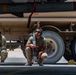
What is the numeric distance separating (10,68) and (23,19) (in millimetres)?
1768

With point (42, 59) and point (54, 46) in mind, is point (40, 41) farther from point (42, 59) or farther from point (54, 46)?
point (54, 46)

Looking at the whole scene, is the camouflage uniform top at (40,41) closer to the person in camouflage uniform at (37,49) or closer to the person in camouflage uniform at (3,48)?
the person in camouflage uniform at (37,49)

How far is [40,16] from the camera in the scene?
38.8ft

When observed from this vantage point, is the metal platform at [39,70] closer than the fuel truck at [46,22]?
Yes

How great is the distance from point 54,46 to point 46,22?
0.83 meters

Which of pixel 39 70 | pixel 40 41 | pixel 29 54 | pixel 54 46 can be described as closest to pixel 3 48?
pixel 29 54

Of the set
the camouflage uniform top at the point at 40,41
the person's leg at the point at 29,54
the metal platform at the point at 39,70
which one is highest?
the camouflage uniform top at the point at 40,41

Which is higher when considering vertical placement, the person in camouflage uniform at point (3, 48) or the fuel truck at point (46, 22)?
the fuel truck at point (46, 22)

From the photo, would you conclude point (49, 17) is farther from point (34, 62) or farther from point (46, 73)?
point (46, 73)

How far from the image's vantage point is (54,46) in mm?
12273

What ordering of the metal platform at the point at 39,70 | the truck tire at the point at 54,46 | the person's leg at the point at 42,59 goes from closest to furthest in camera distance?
the metal platform at the point at 39,70
the person's leg at the point at 42,59
the truck tire at the point at 54,46

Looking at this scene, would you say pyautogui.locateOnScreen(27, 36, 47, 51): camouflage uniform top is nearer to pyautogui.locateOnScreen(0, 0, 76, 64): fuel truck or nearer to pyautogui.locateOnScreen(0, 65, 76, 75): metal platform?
pyautogui.locateOnScreen(0, 65, 76, 75): metal platform

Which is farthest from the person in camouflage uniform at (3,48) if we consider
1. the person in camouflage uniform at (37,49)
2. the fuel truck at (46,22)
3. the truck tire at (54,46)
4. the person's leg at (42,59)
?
the person's leg at (42,59)

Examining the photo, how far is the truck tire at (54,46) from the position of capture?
1220 cm
